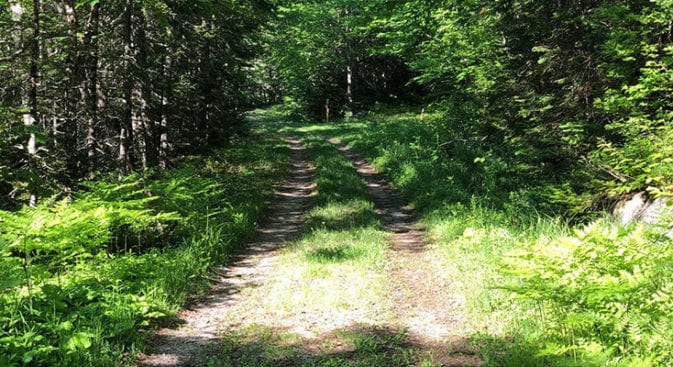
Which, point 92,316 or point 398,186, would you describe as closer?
point 92,316

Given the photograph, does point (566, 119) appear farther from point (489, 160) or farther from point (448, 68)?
point (448, 68)

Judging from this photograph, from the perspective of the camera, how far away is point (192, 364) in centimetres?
449

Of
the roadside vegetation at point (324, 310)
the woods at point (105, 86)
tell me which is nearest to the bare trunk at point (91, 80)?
the woods at point (105, 86)

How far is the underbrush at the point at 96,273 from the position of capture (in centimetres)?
412

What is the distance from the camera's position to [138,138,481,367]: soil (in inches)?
186

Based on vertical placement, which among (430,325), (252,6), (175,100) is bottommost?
(430,325)

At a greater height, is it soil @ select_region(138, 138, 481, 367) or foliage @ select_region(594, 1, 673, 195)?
foliage @ select_region(594, 1, 673, 195)

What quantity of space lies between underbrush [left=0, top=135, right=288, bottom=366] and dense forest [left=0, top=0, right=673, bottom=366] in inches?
1.2

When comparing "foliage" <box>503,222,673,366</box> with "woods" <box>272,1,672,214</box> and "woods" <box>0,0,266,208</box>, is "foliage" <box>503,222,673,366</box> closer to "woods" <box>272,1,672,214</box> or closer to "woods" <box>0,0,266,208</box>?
"woods" <box>272,1,672,214</box>

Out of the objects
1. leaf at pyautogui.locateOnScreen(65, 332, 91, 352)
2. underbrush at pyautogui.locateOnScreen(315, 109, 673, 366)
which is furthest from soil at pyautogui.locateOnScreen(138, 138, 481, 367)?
leaf at pyautogui.locateOnScreen(65, 332, 91, 352)

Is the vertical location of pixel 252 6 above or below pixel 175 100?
above

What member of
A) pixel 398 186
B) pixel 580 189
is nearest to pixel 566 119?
pixel 580 189

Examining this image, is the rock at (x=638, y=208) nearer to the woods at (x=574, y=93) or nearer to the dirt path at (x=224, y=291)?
the woods at (x=574, y=93)

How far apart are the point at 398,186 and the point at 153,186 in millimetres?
8383
